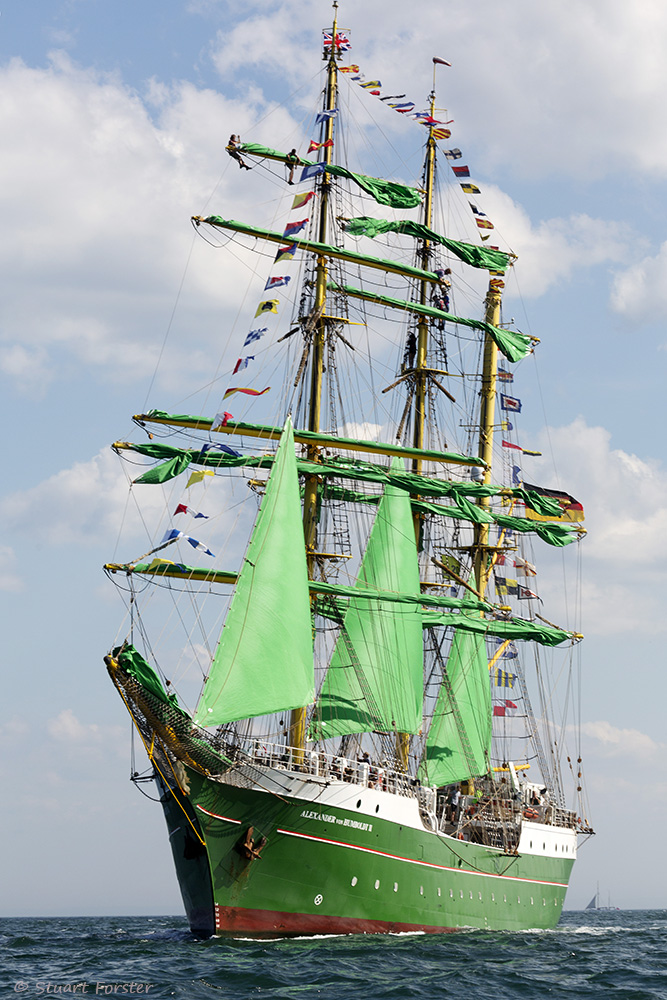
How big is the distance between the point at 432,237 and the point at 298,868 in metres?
31.6

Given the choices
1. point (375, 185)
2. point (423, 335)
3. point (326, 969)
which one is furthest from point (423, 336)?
point (326, 969)

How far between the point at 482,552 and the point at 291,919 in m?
30.1

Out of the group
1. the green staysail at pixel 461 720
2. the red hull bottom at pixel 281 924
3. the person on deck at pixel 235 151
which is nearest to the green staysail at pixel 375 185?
the person on deck at pixel 235 151

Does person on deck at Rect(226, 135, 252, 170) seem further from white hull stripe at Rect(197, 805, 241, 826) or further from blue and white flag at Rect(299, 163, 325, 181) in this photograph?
white hull stripe at Rect(197, 805, 241, 826)

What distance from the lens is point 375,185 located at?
52.7 m

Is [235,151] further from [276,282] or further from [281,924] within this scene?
[281,924]

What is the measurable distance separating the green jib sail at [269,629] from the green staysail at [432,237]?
58.6 feet

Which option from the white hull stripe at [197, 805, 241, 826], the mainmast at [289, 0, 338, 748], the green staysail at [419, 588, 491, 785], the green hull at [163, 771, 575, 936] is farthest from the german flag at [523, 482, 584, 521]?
the white hull stripe at [197, 805, 241, 826]

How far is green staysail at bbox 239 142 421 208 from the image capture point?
4928cm

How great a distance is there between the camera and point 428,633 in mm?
57844

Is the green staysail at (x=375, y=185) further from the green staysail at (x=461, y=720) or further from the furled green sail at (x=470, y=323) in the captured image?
the green staysail at (x=461, y=720)

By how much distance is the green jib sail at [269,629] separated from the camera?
3478 centimetres

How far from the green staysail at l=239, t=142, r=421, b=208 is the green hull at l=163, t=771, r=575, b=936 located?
26817 mm

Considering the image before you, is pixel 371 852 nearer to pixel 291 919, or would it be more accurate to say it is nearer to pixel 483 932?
pixel 291 919
